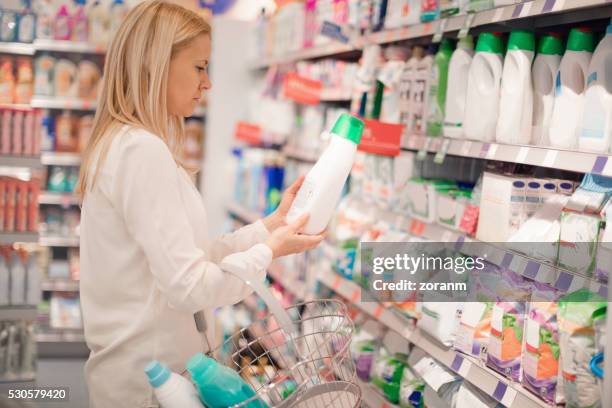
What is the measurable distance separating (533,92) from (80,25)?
4242 mm

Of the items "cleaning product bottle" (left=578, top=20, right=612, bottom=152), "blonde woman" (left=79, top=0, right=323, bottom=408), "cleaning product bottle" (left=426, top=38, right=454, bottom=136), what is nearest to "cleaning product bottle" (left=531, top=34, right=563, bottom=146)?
"cleaning product bottle" (left=578, top=20, right=612, bottom=152)

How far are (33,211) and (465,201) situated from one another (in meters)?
1.87

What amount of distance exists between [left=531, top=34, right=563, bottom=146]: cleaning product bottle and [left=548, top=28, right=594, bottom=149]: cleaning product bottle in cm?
10

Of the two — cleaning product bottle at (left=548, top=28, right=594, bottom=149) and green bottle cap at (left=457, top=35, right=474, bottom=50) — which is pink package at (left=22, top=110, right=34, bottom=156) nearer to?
green bottle cap at (left=457, top=35, right=474, bottom=50)

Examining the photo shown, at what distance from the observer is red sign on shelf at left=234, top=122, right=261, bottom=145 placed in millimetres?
5246

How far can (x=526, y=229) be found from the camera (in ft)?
7.49

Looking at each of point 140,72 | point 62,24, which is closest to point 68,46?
point 62,24

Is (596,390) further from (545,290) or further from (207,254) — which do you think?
(207,254)

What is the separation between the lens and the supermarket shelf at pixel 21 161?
3099 millimetres

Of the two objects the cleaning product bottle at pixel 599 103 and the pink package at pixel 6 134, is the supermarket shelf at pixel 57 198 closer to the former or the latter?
the pink package at pixel 6 134

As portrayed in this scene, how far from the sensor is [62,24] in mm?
5730

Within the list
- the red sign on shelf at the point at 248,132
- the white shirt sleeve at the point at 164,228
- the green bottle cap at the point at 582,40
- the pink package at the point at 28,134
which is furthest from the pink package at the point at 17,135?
the green bottle cap at the point at 582,40

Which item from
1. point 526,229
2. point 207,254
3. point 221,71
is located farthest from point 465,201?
point 221,71

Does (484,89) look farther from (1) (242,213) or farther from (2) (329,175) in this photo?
(1) (242,213)
